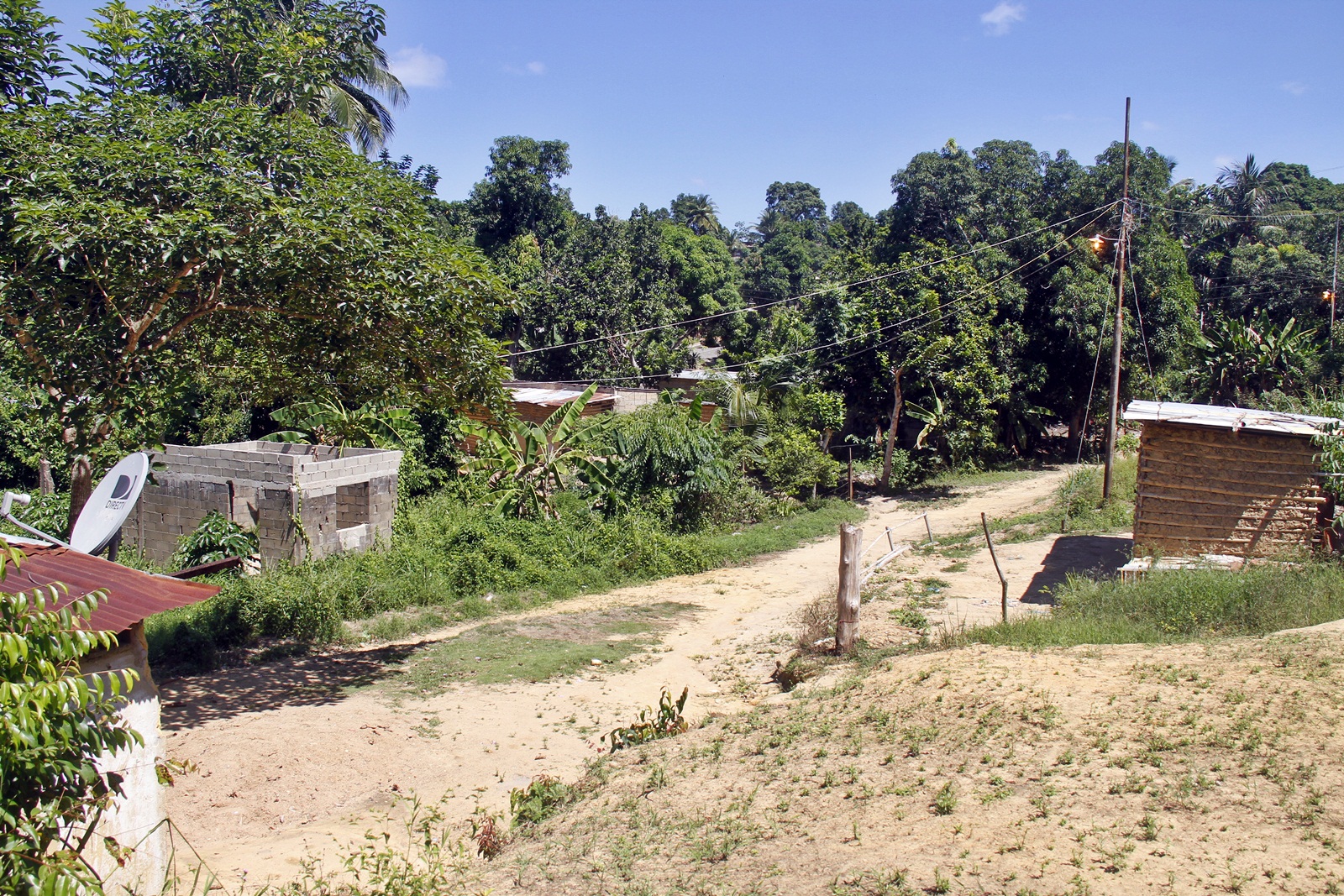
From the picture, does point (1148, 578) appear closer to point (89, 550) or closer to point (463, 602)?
point (463, 602)

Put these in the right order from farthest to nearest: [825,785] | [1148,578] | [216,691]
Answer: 1. [1148,578]
2. [216,691]
3. [825,785]

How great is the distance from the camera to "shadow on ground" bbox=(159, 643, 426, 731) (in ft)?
30.7

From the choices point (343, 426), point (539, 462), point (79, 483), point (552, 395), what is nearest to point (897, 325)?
point (552, 395)

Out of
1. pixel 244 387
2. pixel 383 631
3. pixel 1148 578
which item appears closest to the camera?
pixel 1148 578

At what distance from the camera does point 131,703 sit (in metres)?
4.87

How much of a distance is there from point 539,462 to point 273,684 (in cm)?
841

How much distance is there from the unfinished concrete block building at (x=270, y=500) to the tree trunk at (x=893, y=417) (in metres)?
13.5

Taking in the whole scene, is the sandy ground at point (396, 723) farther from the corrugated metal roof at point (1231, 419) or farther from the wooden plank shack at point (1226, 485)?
the corrugated metal roof at point (1231, 419)

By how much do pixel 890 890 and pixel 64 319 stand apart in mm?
8700

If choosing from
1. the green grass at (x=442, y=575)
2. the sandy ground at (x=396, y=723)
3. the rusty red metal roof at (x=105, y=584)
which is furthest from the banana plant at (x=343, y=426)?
the rusty red metal roof at (x=105, y=584)

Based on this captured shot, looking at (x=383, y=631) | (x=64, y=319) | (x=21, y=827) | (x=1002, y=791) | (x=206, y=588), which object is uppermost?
(x=64, y=319)

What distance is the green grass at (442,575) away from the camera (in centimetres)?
1208

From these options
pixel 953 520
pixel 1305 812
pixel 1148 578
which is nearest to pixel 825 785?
pixel 1305 812

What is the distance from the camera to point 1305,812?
5094mm
